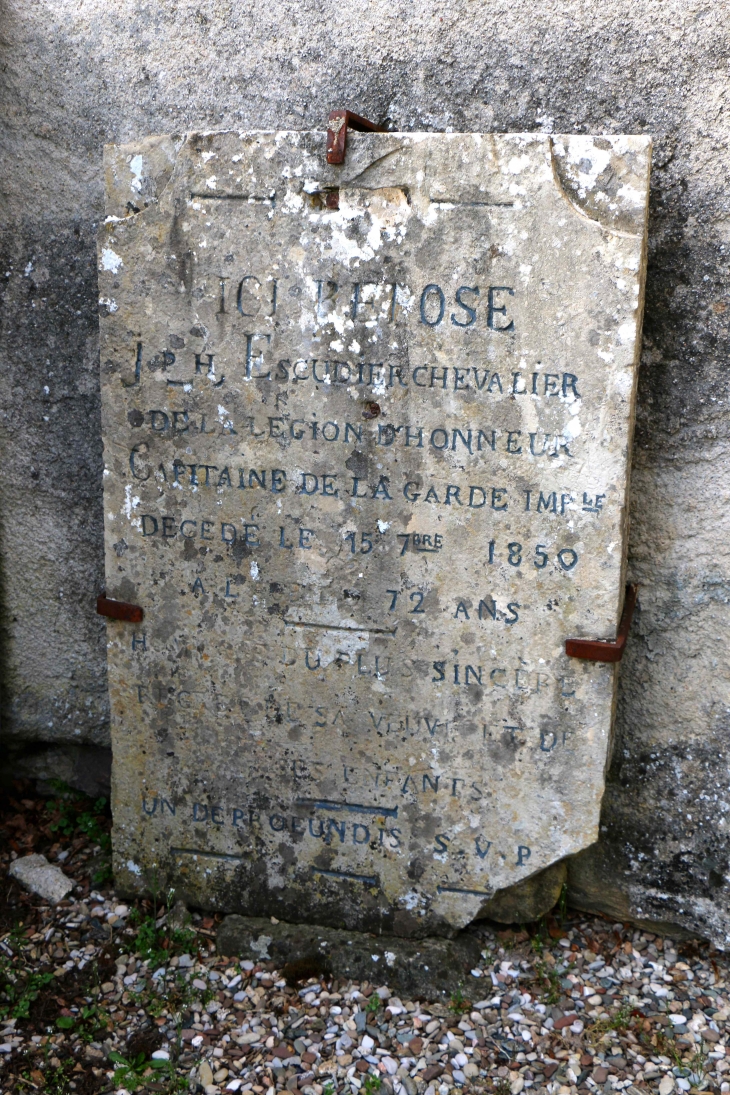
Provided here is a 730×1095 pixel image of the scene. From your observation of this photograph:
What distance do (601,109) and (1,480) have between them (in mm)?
2072

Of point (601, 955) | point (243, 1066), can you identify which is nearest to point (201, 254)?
point (243, 1066)

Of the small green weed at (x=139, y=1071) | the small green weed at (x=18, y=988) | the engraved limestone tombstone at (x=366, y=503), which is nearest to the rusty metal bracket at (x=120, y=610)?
the engraved limestone tombstone at (x=366, y=503)

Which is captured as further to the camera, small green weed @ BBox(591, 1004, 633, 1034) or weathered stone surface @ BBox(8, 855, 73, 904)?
weathered stone surface @ BBox(8, 855, 73, 904)

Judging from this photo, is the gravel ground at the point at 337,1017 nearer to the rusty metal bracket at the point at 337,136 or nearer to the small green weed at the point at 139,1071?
the small green weed at the point at 139,1071

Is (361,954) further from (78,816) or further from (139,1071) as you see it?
(78,816)

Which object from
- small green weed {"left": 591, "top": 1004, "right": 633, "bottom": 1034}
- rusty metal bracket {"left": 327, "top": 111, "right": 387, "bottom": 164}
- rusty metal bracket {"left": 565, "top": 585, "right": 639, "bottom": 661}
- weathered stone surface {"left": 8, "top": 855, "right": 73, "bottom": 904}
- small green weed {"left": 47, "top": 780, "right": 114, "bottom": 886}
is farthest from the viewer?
small green weed {"left": 47, "top": 780, "right": 114, "bottom": 886}

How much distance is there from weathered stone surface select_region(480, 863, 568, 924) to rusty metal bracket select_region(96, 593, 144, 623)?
126 centimetres

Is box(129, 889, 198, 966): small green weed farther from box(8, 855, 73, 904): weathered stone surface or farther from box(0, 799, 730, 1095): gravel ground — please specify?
box(8, 855, 73, 904): weathered stone surface

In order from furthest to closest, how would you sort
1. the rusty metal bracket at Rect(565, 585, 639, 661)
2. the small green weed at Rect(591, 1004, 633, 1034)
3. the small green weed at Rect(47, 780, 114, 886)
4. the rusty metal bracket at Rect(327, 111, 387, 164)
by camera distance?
the small green weed at Rect(47, 780, 114, 886) < the small green weed at Rect(591, 1004, 633, 1034) < the rusty metal bracket at Rect(565, 585, 639, 661) < the rusty metal bracket at Rect(327, 111, 387, 164)

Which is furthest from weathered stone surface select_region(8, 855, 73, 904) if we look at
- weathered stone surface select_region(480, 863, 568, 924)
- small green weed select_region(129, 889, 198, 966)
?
weathered stone surface select_region(480, 863, 568, 924)

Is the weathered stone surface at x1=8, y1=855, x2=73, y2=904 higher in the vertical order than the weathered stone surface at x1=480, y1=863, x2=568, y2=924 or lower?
lower

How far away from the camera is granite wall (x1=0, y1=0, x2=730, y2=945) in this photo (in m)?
2.63

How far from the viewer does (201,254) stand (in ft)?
8.47

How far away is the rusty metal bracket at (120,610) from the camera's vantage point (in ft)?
9.19
